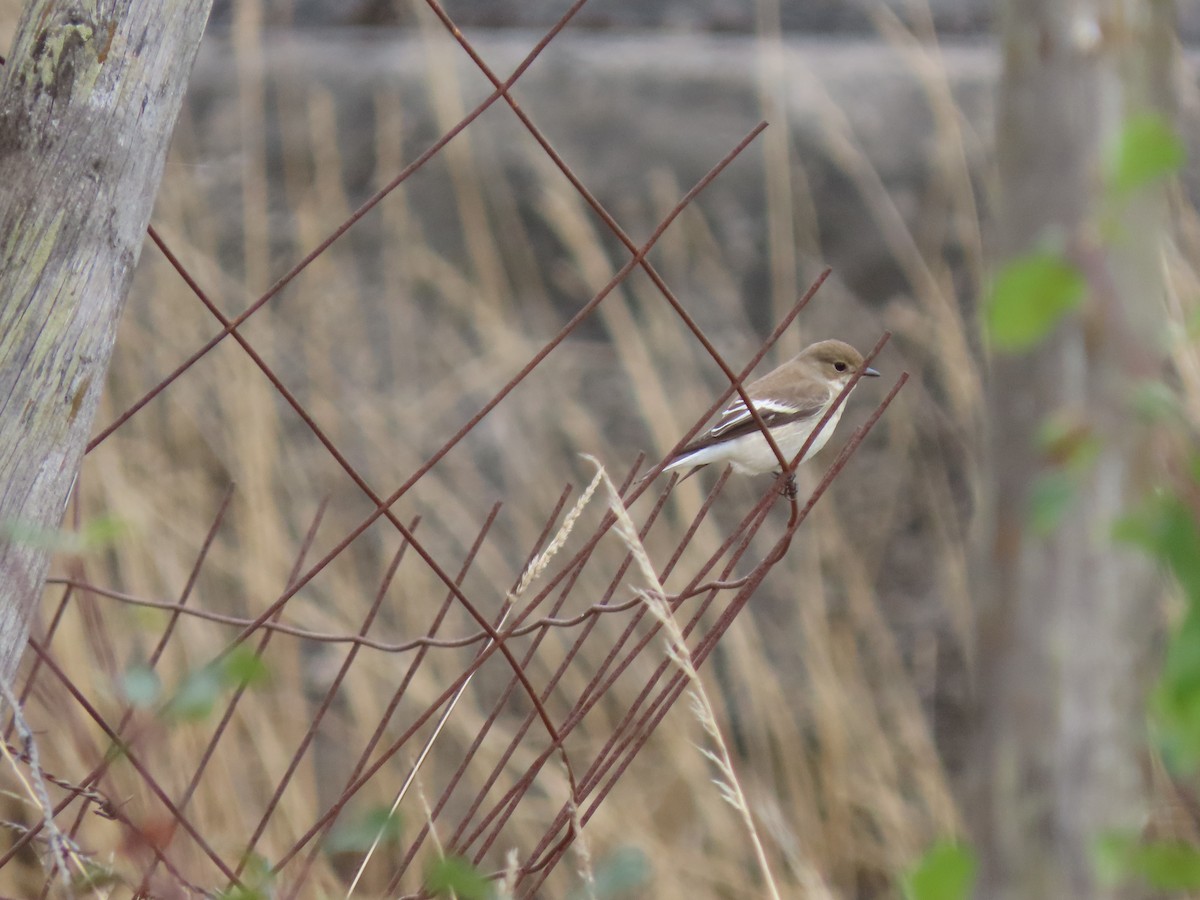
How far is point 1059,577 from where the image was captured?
0.52 meters

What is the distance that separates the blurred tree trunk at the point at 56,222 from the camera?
877mm

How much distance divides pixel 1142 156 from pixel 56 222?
69 centimetres

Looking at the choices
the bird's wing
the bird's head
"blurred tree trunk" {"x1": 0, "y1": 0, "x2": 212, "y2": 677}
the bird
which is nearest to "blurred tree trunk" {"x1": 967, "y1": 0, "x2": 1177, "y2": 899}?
"blurred tree trunk" {"x1": 0, "y1": 0, "x2": 212, "y2": 677}

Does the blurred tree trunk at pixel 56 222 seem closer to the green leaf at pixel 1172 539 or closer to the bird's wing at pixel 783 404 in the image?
the green leaf at pixel 1172 539

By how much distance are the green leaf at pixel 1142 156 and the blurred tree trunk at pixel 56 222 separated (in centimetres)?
67

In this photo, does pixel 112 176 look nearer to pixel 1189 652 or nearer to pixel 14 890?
pixel 1189 652

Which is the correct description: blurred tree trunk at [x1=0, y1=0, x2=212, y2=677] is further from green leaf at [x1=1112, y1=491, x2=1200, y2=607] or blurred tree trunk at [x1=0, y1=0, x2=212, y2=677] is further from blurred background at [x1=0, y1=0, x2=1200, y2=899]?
blurred background at [x1=0, y1=0, x2=1200, y2=899]

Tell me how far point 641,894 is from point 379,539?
0.80 metres

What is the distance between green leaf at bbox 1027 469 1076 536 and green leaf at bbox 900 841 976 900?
4.2 inches

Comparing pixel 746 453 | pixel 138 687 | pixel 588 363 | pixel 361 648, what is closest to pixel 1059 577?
pixel 138 687

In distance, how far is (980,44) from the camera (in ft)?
9.83

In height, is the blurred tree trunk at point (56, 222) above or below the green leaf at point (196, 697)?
above

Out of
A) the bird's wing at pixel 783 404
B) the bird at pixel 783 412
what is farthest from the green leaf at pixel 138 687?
the bird's wing at pixel 783 404

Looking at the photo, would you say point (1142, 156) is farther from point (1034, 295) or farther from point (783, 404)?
point (783, 404)
